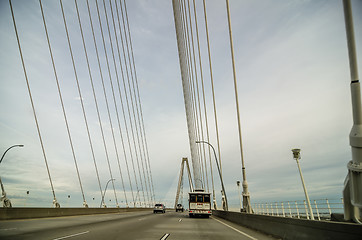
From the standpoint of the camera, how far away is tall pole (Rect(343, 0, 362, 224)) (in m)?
5.32

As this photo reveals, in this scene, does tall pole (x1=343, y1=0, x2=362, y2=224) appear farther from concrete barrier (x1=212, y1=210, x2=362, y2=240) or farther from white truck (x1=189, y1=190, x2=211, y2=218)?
white truck (x1=189, y1=190, x2=211, y2=218)

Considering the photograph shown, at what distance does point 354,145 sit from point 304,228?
3.02 m

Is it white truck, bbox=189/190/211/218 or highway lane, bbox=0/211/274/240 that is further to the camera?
white truck, bbox=189/190/211/218

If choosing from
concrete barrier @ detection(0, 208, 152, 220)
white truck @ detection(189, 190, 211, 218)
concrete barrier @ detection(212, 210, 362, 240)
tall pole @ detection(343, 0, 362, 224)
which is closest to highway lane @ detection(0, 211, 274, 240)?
concrete barrier @ detection(212, 210, 362, 240)

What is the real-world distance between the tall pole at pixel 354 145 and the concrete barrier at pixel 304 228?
486mm

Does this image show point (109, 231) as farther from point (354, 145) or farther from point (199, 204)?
point (199, 204)

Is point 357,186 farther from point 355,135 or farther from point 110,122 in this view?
point 110,122

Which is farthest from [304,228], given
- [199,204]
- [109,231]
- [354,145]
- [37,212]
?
[199,204]

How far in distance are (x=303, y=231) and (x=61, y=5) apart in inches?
1012

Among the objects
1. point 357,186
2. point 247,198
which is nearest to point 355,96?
point 357,186

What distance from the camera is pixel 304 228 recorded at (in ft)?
23.4

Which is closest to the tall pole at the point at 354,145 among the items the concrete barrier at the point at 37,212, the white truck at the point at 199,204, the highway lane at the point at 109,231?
the highway lane at the point at 109,231

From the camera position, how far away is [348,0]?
5.85 m

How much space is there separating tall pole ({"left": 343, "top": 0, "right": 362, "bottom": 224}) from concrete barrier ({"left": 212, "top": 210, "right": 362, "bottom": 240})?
486 millimetres
